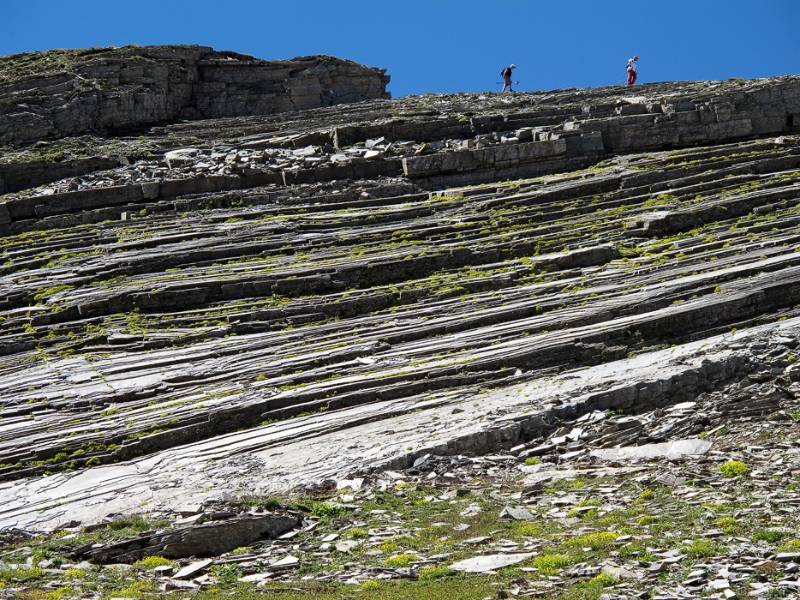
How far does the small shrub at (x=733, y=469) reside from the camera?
904 inches

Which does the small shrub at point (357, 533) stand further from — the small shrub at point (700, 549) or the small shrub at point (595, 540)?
the small shrub at point (700, 549)

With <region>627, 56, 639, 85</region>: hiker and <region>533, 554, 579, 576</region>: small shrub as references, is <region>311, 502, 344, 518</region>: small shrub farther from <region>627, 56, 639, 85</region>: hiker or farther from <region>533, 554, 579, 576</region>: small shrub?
<region>627, 56, 639, 85</region>: hiker

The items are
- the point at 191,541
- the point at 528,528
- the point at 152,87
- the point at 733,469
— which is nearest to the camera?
the point at 528,528

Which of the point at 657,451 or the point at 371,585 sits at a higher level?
the point at 371,585

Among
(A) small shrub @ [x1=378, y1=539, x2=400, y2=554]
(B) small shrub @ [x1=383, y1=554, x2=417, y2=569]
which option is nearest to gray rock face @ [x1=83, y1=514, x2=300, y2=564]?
(A) small shrub @ [x1=378, y1=539, x2=400, y2=554]

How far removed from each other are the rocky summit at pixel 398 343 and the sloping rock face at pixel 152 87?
27 cm

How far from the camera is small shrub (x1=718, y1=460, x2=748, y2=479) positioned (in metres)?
23.0

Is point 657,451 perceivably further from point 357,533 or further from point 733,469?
point 357,533

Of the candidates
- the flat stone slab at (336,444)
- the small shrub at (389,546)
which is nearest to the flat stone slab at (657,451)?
the flat stone slab at (336,444)

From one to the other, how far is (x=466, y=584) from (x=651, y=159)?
Result: 32970mm

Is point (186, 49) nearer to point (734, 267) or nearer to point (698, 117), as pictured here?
point (698, 117)

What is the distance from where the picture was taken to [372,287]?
3750 cm

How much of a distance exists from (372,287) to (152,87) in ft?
84.0

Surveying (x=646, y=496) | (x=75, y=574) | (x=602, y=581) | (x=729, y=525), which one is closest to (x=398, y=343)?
(x=646, y=496)
